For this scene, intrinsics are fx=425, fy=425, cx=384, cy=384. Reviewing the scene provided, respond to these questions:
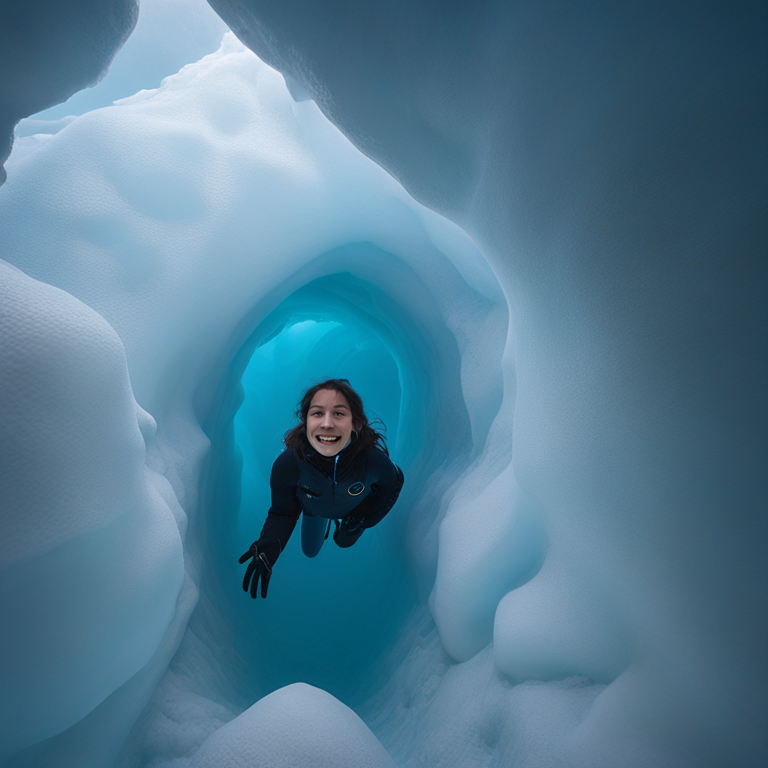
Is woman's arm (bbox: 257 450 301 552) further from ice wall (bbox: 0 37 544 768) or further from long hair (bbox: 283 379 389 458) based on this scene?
ice wall (bbox: 0 37 544 768)

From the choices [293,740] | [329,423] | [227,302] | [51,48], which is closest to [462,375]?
[329,423]

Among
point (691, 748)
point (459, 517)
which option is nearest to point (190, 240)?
point (459, 517)

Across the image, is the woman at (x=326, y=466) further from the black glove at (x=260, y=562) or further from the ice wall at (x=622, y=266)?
the ice wall at (x=622, y=266)

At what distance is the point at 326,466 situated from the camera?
5.25 ft

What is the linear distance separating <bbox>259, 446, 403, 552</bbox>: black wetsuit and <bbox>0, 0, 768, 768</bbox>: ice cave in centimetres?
33

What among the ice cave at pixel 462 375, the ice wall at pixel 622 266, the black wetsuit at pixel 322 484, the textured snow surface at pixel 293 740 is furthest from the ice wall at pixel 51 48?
the textured snow surface at pixel 293 740

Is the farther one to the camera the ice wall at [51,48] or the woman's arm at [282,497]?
the woman's arm at [282,497]

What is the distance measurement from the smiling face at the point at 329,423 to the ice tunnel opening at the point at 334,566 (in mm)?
799

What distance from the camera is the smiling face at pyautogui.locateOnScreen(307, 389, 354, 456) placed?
152cm

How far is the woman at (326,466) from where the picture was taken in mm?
1538

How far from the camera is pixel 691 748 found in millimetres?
787

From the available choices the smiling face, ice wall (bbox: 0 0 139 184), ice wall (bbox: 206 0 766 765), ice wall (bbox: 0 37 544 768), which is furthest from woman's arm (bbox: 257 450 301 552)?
ice wall (bbox: 0 0 139 184)

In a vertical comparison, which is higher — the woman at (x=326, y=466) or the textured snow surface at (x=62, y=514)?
the woman at (x=326, y=466)

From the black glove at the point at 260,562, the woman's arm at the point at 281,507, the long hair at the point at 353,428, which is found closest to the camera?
the black glove at the point at 260,562
